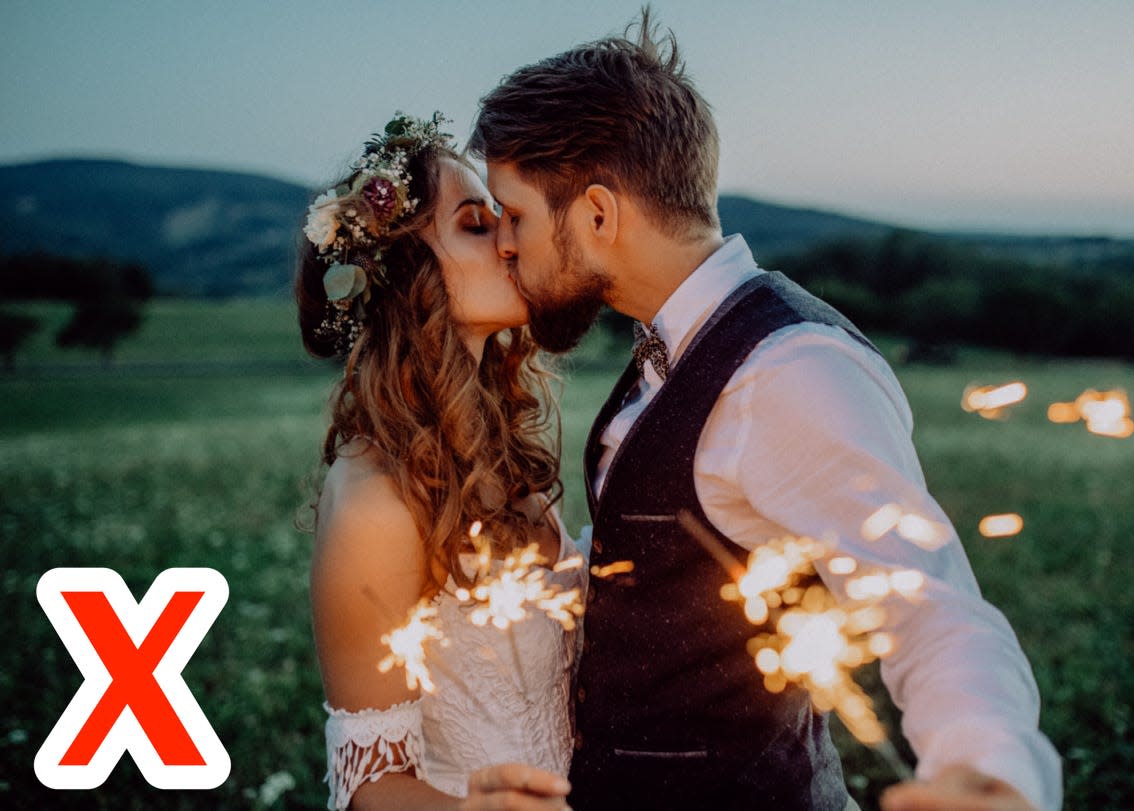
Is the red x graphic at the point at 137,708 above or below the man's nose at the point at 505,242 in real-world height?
below

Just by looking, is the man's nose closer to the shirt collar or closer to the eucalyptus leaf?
the eucalyptus leaf

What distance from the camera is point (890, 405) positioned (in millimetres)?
2045

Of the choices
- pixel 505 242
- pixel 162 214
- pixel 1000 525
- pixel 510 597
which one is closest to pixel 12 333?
pixel 505 242

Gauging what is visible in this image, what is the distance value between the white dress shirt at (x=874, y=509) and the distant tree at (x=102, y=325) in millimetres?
53358

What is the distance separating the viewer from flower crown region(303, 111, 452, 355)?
9.89 ft

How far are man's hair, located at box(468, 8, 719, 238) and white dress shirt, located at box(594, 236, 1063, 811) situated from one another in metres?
0.84

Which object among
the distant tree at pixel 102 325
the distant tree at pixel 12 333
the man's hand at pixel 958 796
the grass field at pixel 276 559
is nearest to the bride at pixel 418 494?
the grass field at pixel 276 559

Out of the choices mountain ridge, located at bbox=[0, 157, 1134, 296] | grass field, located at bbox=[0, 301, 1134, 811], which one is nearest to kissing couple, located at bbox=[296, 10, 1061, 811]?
grass field, located at bbox=[0, 301, 1134, 811]

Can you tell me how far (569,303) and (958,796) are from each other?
1999 millimetres

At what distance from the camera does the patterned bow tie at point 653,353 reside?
8.80 feet

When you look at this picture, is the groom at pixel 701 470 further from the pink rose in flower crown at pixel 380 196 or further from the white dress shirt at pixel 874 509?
the pink rose in flower crown at pixel 380 196

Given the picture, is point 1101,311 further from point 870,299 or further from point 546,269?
point 546,269

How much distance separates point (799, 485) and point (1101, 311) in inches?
2429

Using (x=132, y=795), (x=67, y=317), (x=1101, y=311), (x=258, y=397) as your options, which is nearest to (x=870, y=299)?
(x=1101, y=311)
